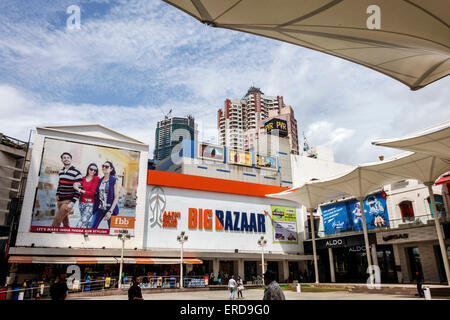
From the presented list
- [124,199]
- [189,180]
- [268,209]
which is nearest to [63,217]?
[124,199]

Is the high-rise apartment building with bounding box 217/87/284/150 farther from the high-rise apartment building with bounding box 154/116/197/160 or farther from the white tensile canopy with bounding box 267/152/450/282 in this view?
the white tensile canopy with bounding box 267/152/450/282

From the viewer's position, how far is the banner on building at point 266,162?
168ft

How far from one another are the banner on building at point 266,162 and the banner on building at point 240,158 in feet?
5.33

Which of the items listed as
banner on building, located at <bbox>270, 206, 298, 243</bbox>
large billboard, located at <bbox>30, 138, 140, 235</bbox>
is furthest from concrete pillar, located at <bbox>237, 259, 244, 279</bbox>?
large billboard, located at <bbox>30, 138, 140, 235</bbox>

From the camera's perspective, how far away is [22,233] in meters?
24.9

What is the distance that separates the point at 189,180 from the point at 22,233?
49.4ft

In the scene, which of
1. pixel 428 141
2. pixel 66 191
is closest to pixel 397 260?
pixel 428 141

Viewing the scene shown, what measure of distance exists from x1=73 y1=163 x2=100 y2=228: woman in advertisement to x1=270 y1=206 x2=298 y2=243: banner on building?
19.9 metres

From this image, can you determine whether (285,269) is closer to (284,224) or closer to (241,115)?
(284,224)

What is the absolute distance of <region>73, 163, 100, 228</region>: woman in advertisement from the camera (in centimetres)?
2711

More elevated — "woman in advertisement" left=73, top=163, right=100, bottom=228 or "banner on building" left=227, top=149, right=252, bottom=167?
"banner on building" left=227, top=149, right=252, bottom=167

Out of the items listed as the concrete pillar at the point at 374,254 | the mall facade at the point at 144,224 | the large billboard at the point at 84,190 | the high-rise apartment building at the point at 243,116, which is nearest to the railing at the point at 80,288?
the mall facade at the point at 144,224
